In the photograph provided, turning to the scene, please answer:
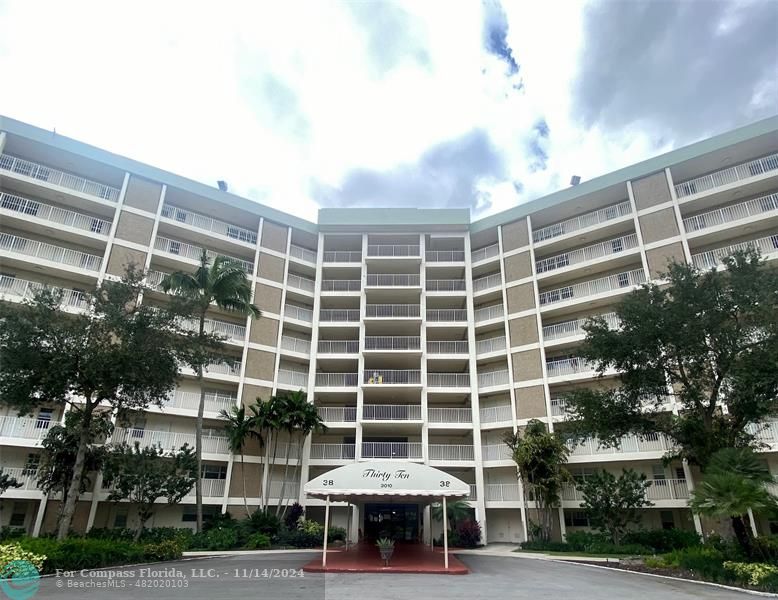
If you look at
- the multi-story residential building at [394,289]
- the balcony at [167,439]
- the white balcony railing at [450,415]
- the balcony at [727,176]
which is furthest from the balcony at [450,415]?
the balcony at [727,176]

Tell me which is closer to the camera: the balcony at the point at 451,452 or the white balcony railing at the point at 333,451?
the balcony at the point at 451,452

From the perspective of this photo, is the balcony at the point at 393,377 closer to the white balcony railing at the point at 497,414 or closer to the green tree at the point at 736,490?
the white balcony railing at the point at 497,414

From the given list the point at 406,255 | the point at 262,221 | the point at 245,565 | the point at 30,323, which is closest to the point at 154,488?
the point at 245,565

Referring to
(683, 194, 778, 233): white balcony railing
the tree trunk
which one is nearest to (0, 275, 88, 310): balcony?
the tree trunk

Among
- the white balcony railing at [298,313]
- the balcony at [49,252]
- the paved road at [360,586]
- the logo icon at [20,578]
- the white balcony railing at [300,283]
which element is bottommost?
the paved road at [360,586]

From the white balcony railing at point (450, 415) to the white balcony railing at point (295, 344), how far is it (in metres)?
9.58

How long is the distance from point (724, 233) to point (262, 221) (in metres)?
29.2

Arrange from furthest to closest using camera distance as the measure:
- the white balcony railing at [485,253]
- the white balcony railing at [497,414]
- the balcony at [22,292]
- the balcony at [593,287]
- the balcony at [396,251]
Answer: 1. the balcony at [396,251]
2. the white balcony railing at [485,253]
3. the white balcony railing at [497,414]
4. the balcony at [593,287]
5. the balcony at [22,292]

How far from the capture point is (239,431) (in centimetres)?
2562

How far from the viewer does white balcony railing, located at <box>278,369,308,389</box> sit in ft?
101

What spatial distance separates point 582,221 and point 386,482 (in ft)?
77.1

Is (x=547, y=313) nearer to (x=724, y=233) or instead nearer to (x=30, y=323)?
(x=724, y=233)

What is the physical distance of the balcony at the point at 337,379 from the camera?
31781 millimetres

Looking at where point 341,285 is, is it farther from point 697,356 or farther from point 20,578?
point 20,578
